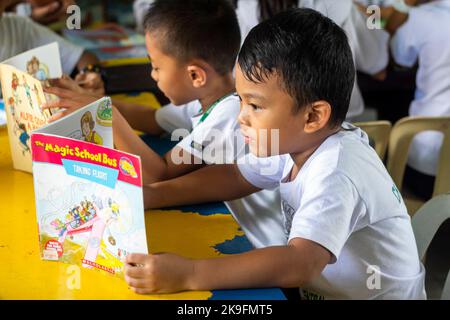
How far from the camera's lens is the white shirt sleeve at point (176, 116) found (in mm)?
1830

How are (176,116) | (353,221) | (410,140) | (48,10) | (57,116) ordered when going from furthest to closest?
(48,10), (410,140), (176,116), (57,116), (353,221)

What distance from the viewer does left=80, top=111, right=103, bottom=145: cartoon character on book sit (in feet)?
3.85

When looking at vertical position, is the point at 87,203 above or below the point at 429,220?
above

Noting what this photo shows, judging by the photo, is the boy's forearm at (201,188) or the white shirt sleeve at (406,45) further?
the white shirt sleeve at (406,45)

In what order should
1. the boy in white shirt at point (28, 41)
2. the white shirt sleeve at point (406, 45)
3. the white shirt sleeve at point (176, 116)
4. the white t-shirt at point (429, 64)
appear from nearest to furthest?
the white shirt sleeve at point (176, 116)
the boy in white shirt at point (28, 41)
the white t-shirt at point (429, 64)
the white shirt sleeve at point (406, 45)

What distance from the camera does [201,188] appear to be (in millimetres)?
1414

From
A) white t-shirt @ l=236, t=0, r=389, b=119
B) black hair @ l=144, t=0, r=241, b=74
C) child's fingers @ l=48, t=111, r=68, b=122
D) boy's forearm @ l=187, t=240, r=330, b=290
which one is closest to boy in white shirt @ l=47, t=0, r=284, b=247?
black hair @ l=144, t=0, r=241, b=74

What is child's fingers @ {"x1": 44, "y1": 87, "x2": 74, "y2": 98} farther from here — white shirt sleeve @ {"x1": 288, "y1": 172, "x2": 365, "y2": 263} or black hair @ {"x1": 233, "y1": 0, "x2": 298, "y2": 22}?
black hair @ {"x1": 233, "y1": 0, "x2": 298, "y2": 22}

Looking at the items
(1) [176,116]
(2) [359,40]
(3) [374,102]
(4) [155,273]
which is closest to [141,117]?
(1) [176,116]

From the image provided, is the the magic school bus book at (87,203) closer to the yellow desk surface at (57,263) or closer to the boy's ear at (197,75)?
the yellow desk surface at (57,263)

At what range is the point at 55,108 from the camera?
4.68ft

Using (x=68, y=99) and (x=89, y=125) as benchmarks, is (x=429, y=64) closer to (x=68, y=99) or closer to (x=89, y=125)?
(x=68, y=99)

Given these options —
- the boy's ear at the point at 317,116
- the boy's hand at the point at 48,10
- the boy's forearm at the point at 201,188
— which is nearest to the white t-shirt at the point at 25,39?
the boy's hand at the point at 48,10

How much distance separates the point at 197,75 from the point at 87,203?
A: 0.61 m
